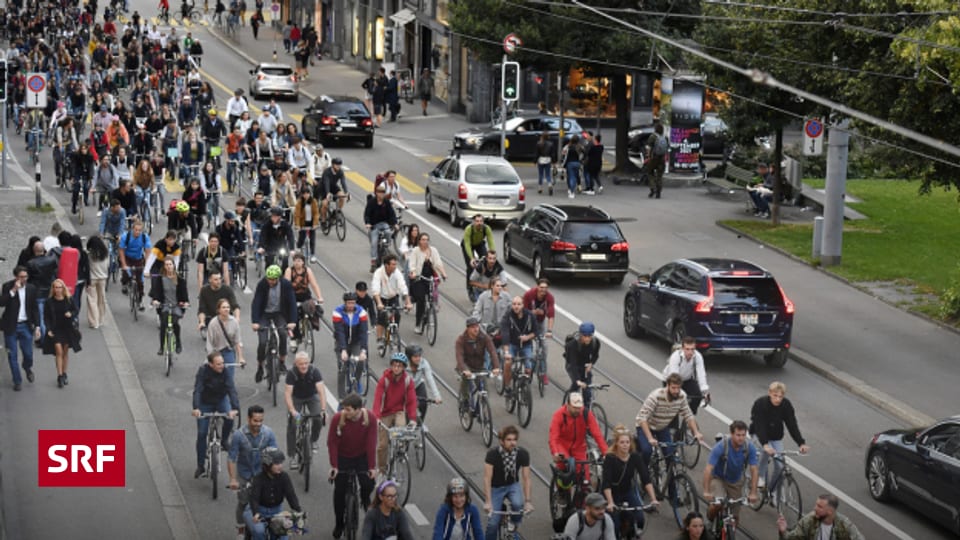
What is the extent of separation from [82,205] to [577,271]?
1049cm

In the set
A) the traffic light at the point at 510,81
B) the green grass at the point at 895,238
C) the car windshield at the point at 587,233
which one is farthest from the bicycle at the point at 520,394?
the traffic light at the point at 510,81

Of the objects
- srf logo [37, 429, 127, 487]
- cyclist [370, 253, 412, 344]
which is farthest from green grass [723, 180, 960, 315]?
srf logo [37, 429, 127, 487]

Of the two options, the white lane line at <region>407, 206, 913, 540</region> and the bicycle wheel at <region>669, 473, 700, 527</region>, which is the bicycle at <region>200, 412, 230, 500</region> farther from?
the white lane line at <region>407, 206, 913, 540</region>

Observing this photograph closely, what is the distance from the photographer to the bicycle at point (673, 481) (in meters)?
17.2

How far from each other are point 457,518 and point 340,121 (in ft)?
112

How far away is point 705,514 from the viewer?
17875 millimetres

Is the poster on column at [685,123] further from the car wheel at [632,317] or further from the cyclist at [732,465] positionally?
the cyclist at [732,465]

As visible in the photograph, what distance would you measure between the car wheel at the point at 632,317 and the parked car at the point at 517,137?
21.7m

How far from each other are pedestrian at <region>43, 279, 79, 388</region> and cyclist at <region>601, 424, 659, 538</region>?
8.50 meters

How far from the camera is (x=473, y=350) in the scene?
19.9 m

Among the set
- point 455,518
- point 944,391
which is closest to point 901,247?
point 944,391

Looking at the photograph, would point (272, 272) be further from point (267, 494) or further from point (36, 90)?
point (36, 90)

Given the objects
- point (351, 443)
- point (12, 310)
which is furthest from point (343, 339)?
point (351, 443)

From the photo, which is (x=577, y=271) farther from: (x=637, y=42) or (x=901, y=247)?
(x=637, y=42)
